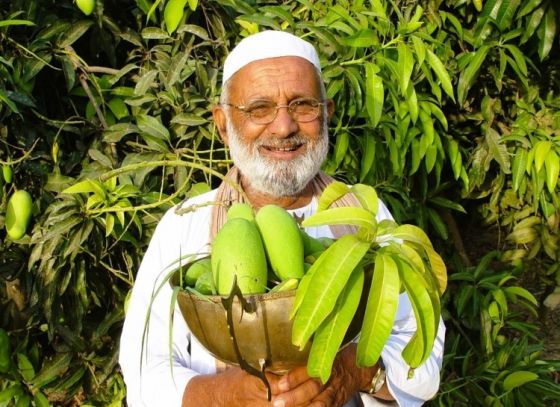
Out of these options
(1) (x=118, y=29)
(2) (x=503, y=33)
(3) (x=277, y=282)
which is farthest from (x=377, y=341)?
(2) (x=503, y=33)

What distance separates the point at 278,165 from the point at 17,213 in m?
0.78

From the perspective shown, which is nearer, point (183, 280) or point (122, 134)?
point (183, 280)

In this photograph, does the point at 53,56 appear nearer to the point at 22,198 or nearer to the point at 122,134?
the point at 122,134

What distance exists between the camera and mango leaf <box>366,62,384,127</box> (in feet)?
6.15

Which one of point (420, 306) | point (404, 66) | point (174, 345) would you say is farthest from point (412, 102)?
point (420, 306)

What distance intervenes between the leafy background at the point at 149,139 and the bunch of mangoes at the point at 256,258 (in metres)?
0.77

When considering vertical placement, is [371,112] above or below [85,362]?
above

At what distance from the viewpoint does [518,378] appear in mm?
2221

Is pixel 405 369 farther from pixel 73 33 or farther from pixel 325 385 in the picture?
pixel 73 33

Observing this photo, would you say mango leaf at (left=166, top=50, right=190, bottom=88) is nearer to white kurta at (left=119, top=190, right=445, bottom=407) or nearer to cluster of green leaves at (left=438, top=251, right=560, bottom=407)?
white kurta at (left=119, top=190, right=445, bottom=407)

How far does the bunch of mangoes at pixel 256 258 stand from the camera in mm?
842

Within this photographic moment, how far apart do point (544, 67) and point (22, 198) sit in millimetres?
2151

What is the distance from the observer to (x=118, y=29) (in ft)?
6.57

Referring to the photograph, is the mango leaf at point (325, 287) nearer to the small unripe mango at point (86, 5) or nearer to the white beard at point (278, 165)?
the white beard at point (278, 165)
